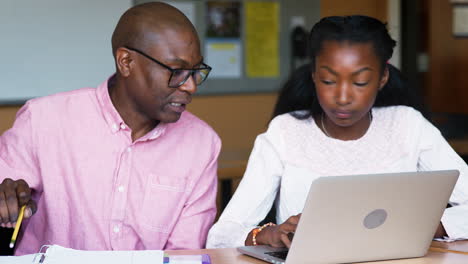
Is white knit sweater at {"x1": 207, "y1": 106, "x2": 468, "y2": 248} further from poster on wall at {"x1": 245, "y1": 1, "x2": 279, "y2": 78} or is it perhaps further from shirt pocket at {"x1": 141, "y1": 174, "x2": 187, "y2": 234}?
poster on wall at {"x1": 245, "y1": 1, "x2": 279, "y2": 78}

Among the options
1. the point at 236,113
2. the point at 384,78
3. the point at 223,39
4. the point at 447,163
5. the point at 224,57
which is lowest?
the point at 236,113

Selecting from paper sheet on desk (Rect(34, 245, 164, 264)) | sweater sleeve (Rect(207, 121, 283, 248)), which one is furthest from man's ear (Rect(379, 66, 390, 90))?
paper sheet on desk (Rect(34, 245, 164, 264))

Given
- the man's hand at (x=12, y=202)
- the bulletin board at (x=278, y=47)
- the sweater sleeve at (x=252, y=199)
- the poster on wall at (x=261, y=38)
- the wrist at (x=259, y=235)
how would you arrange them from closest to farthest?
the man's hand at (x=12, y=202), the wrist at (x=259, y=235), the sweater sleeve at (x=252, y=199), the bulletin board at (x=278, y=47), the poster on wall at (x=261, y=38)

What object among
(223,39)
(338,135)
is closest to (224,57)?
(223,39)

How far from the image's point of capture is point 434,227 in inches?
71.1

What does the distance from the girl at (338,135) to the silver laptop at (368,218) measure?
0.91 ft

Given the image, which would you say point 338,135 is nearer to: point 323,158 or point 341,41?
point 323,158

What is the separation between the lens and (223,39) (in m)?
5.20

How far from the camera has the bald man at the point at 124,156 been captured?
2.13 meters

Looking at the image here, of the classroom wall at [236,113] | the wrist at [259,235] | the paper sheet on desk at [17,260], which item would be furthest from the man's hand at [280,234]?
the classroom wall at [236,113]

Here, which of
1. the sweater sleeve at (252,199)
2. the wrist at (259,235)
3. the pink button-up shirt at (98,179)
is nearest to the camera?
the wrist at (259,235)

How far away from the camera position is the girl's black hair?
7.06 feet

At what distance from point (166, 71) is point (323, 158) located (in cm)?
55

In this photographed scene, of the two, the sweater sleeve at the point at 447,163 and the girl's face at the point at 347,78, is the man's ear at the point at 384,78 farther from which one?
the sweater sleeve at the point at 447,163
